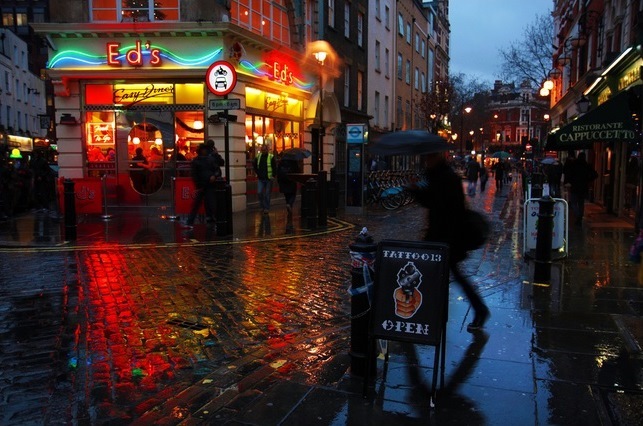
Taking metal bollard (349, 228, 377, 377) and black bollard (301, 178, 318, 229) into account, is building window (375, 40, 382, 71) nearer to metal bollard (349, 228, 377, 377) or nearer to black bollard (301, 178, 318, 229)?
black bollard (301, 178, 318, 229)

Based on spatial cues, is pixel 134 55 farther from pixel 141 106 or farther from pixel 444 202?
pixel 444 202

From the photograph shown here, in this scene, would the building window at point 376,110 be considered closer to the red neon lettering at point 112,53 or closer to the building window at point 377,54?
the building window at point 377,54

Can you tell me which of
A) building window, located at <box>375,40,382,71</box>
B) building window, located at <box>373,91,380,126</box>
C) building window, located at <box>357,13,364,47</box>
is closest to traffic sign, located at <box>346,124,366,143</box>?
building window, located at <box>357,13,364,47</box>

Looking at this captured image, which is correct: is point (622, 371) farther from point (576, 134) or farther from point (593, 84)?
point (593, 84)

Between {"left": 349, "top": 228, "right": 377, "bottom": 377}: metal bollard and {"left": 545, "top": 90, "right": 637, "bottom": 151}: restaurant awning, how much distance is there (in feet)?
35.1

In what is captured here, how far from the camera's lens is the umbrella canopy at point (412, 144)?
4773mm

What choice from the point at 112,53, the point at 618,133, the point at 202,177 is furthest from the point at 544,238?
the point at 112,53

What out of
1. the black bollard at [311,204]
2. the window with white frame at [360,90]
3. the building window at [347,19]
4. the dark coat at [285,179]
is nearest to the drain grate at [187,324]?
the black bollard at [311,204]

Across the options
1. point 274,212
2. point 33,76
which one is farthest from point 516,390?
point 33,76

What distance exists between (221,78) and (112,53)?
470cm

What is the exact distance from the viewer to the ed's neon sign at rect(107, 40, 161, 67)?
627 inches

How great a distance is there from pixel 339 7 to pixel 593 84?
1200cm

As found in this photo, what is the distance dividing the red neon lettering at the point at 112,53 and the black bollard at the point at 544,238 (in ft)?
42.9

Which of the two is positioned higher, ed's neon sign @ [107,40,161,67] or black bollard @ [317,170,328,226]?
ed's neon sign @ [107,40,161,67]
